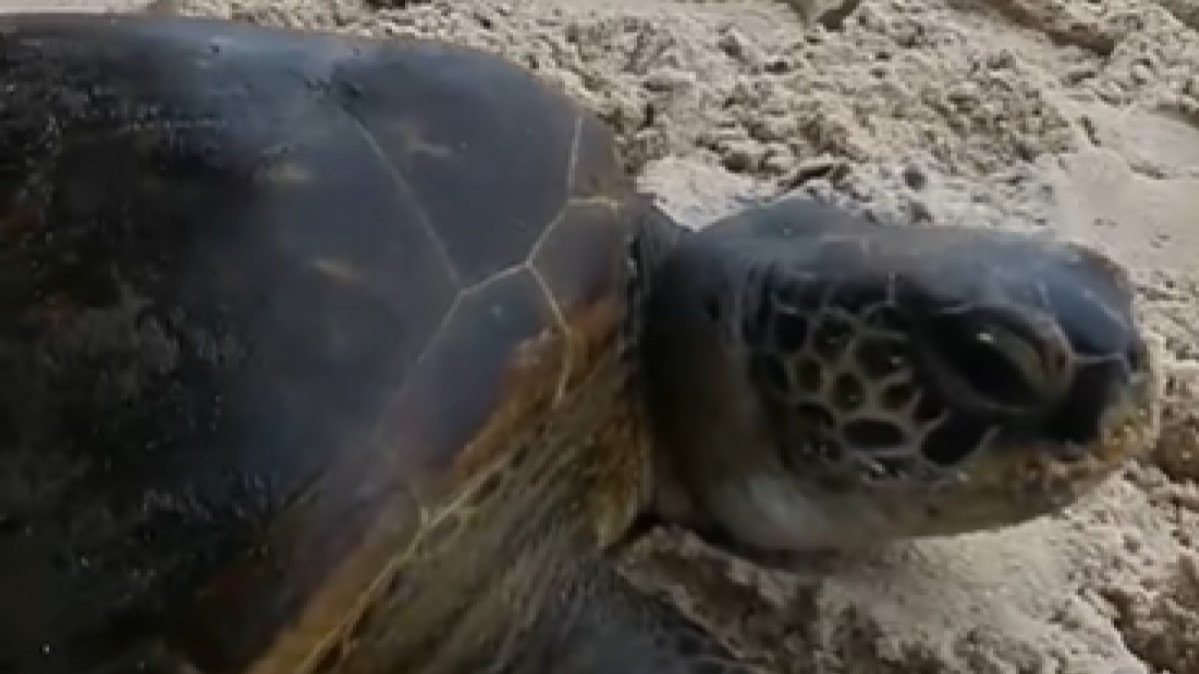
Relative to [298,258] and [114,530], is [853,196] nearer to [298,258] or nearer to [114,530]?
[298,258]

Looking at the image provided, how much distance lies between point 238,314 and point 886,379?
447 millimetres

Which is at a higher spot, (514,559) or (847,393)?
(847,393)

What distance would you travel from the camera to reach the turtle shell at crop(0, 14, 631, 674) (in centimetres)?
121

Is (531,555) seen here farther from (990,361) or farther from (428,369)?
(990,361)

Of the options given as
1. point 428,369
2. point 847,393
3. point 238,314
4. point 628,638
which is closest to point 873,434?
point 847,393

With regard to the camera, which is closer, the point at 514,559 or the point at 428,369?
the point at 428,369

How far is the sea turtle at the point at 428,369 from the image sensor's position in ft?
4.03

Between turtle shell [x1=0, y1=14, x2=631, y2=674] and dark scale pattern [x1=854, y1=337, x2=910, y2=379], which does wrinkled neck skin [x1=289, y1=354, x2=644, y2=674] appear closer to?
turtle shell [x1=0, y1=14, x2=631, y2=674]

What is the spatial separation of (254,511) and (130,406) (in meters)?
0.10

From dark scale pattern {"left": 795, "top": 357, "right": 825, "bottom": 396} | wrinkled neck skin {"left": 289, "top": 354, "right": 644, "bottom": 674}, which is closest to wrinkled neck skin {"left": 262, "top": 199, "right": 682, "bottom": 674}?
wrinkled neck skin {"left": 289, "top": 354, "right": 644, "bottom": 674}

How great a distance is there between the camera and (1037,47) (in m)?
2.07

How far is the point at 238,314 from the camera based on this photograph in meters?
1.27

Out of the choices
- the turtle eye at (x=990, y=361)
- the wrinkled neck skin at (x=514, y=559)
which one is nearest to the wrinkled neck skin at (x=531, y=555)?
the wrinkled neck skin at (x=514, y=559)

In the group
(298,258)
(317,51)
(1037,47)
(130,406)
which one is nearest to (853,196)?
(1037,47)
